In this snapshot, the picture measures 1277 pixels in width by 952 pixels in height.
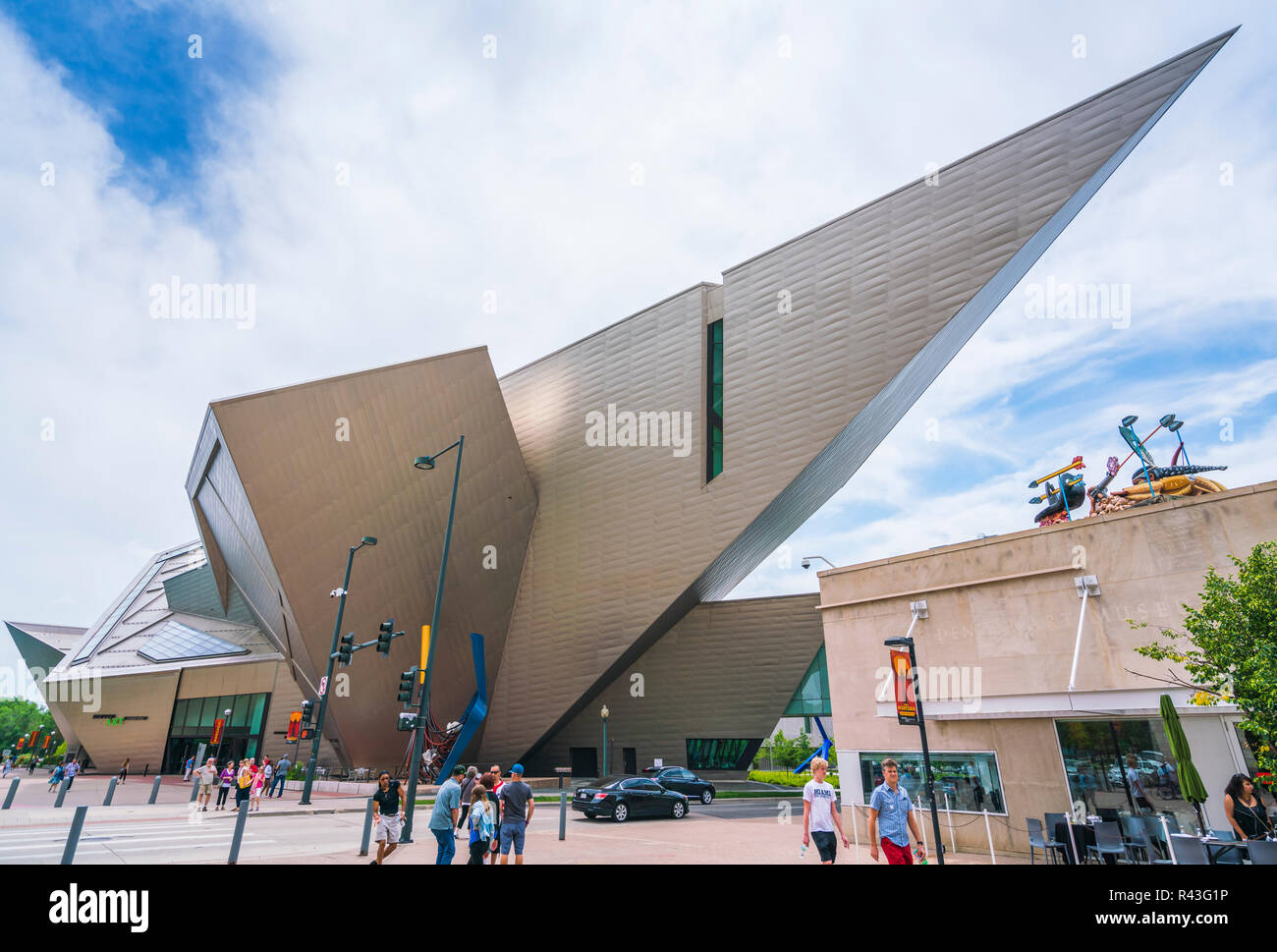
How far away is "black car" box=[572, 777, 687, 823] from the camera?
18.5m

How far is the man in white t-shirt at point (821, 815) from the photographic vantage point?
26.0 ft

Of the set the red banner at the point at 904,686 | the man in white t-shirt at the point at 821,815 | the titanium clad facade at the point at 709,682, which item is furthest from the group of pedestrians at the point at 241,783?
the titanium clad facade at the point at 709,682

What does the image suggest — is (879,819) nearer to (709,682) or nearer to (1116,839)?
(1116,839)

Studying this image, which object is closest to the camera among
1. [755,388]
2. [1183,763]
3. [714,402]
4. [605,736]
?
[1183,763]

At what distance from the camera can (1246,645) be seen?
9617 mm

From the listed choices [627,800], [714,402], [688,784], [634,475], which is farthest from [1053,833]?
[634,475]

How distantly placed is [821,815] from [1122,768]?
779 cm

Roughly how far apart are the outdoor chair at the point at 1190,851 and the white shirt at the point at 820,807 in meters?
4.94

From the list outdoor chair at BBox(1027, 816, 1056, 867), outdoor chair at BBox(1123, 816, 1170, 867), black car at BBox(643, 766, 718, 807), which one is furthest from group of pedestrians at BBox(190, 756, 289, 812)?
outdoor chair at BBox(1123, 816, 1170, 867)

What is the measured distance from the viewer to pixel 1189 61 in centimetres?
1970

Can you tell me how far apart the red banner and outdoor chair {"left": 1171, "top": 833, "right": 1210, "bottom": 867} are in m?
4.05

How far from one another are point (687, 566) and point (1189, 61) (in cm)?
2249

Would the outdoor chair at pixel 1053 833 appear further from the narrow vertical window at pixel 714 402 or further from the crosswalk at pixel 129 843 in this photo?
the narrow vertical window at pixel 714 402
